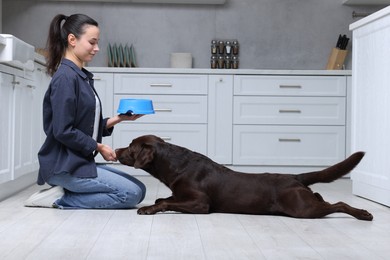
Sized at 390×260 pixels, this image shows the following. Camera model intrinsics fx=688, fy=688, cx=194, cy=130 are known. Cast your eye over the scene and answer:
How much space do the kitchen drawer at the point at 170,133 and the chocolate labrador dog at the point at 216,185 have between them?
2.46 metres

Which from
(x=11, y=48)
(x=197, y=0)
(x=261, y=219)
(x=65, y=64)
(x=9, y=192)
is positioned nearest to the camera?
(x=261, y=219)

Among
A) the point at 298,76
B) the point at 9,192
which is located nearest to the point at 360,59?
the point at 298,76

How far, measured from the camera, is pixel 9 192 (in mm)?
4145

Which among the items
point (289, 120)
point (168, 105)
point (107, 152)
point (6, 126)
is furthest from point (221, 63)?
point (107, 152)

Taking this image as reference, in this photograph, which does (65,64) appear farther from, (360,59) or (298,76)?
(298,76)

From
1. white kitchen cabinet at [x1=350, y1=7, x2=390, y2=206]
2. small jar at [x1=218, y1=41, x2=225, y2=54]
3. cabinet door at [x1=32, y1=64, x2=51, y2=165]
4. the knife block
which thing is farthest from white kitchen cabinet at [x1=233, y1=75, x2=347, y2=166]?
cabinet door at [x1=32, y1=64, x2=51, y2=165]

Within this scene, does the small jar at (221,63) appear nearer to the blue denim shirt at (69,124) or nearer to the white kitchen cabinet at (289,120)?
the white kitchen cabinet at (289,120)

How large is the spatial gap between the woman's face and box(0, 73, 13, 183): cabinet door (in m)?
0.52

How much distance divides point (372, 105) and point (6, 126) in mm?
2123

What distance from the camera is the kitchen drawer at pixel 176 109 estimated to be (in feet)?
19.1

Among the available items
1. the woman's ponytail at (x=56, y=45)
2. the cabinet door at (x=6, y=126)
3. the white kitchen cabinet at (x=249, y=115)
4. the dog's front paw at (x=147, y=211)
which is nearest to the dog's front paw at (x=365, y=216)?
the dog's front paw at (x=147, y=211)

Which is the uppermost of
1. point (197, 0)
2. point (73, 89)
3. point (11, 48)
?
point (197, 0)

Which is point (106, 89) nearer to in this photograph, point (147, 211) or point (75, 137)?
point (75, 137)

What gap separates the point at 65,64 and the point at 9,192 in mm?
1107
